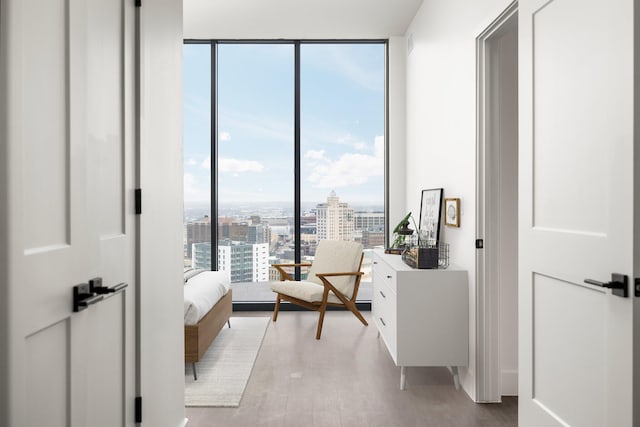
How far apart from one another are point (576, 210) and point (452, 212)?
1.54 m

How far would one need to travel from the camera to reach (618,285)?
1396mm

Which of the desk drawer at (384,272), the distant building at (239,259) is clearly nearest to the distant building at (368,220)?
the distant building at (239,259)

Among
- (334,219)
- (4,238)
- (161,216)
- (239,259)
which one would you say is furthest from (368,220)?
(4,238)

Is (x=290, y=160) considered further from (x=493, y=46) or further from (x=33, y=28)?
(x=33, y=28)

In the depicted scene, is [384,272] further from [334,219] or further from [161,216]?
[161,216]

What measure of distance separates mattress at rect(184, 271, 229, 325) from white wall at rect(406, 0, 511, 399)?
5.65ft

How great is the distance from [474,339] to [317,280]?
2016 mm

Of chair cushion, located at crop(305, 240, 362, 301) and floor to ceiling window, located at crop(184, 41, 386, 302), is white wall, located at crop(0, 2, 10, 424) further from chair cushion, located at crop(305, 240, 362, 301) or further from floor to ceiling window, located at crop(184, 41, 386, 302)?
floor to ceiling window, located at crop(184, 41, 386, 302)

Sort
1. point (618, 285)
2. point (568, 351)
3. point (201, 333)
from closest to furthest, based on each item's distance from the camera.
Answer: point (618, 285)
point (568, 351)
point (201, 333)

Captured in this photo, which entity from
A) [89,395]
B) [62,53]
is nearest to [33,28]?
[62,53]

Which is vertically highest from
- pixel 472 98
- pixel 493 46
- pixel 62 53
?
pixel 493 46

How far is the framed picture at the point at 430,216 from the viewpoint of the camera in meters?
3.42

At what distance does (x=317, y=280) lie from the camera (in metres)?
4.59

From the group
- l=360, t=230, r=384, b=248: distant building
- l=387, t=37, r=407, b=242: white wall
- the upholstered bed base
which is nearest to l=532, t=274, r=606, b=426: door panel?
the upholstered bed base
